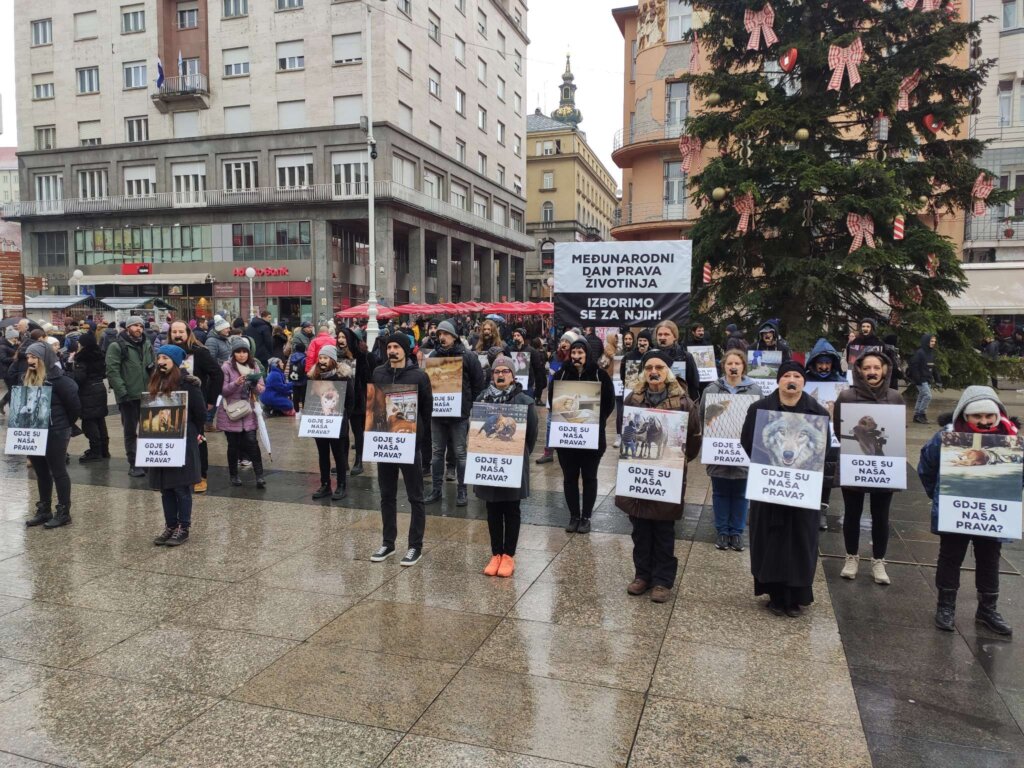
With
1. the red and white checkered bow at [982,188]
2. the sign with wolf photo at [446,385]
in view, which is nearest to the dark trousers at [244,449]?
the sign with wolf photo at [446,385]

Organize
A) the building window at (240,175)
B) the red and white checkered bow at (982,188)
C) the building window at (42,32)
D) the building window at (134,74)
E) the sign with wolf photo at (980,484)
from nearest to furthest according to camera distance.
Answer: the sign with wolf photo at (980,484)
the red and white checkered bow at (982,188)
the building window at (240,175)
the building window at (134,74)
the building window at (42,32)

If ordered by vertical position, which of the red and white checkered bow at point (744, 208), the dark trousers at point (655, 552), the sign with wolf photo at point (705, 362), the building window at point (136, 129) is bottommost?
the dark trousers at point (655, 552)

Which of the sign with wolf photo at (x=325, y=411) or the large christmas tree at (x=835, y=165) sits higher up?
→ the large christmas tree at (x=835, y=165)

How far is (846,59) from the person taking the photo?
43.2ft

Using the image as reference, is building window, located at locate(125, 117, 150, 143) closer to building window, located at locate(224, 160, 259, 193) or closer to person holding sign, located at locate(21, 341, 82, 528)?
building window, located at locate(224, 160, 259, 193)

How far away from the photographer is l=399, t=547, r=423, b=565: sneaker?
6.04 m

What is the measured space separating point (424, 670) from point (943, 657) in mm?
3238

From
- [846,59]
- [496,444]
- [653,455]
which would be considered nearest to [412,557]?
[496,444]

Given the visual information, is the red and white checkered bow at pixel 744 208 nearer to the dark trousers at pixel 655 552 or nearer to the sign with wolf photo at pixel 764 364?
the sign with wolf photo at pixel 764 364

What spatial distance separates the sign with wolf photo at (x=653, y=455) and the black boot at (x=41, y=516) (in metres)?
5.94

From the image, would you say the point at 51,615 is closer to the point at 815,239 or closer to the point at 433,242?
the point at 815,239

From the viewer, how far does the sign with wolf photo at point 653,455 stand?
5.17 m

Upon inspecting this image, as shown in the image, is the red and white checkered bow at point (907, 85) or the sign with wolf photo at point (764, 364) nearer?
the sign with wolf photo at point (764, 364)

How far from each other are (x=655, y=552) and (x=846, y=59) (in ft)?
39.1
